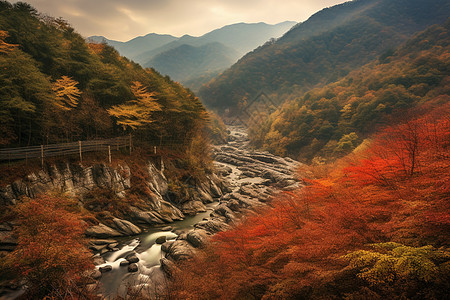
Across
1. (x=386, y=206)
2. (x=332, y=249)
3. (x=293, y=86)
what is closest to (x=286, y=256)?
(x=332, y=249)

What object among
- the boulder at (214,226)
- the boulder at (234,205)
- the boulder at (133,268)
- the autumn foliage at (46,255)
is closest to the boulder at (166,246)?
the boulder at (133,268)

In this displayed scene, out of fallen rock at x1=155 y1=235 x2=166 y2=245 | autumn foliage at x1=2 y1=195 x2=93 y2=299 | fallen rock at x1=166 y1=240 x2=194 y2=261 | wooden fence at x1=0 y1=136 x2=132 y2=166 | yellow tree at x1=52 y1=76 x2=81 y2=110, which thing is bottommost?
fallen rock at x1=155 y1=235 x2=166 y2=245

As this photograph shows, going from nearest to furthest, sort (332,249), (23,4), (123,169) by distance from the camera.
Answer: (332,249)
(123,169)
(23,4)

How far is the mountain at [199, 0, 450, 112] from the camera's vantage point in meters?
111

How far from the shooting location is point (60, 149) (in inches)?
671

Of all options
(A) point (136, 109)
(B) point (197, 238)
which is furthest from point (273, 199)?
(A) point (136, 109)

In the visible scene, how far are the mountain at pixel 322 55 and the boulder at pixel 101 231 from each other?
106m

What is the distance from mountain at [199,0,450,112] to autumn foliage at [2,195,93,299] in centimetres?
11019

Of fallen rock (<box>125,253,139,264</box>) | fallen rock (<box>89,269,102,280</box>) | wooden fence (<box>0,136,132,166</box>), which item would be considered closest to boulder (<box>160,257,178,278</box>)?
fallen rock (<box>125,253,139,264</box>)

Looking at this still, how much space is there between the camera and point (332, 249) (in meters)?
6.75

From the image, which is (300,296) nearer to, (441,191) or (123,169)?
(441,191)

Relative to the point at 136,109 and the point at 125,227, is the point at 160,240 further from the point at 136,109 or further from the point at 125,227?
the point at 136,109

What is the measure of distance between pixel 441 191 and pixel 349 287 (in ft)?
13.4

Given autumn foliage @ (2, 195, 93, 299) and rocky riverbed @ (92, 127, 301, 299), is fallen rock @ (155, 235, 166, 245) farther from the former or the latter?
autumn foliage @ (2, 195, 93, 299)
